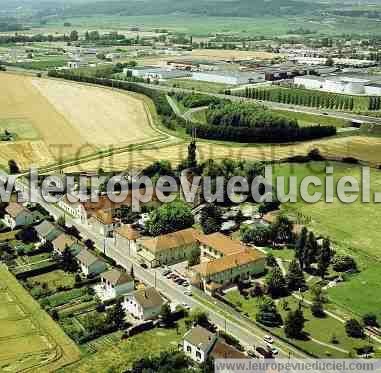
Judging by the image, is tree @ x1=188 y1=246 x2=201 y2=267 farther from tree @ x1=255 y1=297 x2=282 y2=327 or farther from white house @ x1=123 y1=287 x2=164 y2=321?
tree @ x1=255 y1=297 x2=282 y2=327

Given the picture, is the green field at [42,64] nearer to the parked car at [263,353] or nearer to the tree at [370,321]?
the tree at [370,321]

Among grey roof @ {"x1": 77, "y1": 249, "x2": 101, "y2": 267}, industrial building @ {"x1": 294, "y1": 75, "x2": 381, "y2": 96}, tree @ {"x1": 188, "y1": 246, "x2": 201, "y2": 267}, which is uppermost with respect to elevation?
industrial building @ {"x1": 294, "y1": 75, "x2": 381, "y2": 96}

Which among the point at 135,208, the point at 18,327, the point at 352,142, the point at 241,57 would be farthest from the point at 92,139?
the point at 241,57

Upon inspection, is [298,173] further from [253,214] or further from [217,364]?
[217,364]

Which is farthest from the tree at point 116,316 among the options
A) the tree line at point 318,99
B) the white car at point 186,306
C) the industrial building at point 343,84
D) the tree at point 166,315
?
the industrial building at point 343,84

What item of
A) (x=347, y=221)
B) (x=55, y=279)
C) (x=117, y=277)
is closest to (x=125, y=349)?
(x=117, y=277)

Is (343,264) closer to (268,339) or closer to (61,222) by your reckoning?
(268,339)

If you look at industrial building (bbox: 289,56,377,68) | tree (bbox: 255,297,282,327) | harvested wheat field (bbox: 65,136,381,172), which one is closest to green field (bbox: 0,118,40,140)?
harvested wheat field (bbox: 65,136,381,172)
